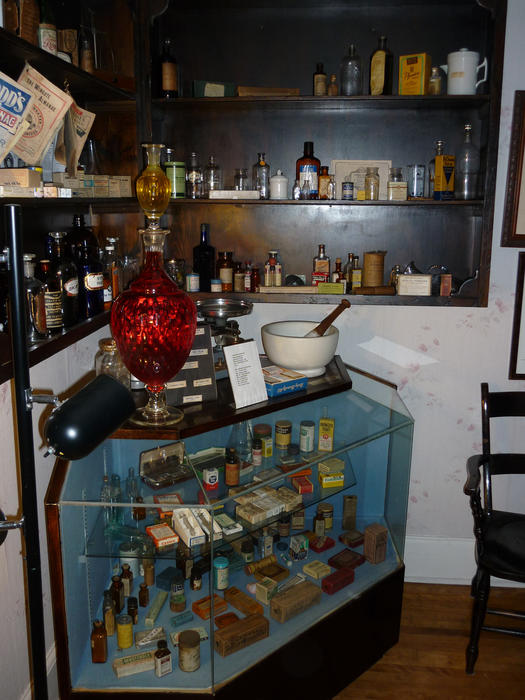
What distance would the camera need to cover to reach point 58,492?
1.53 meters

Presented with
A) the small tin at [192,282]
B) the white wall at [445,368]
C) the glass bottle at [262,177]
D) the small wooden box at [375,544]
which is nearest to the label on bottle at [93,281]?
the white wall at [445,368]

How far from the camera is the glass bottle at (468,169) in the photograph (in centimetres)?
249

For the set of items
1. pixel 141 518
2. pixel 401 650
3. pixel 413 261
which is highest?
pixel 413 261

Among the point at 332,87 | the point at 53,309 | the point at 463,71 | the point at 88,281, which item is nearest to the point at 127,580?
the point at 53,309

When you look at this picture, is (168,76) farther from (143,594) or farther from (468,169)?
(143,594)

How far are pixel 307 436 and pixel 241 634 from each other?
62cm

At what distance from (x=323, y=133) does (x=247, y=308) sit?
881 millimetres

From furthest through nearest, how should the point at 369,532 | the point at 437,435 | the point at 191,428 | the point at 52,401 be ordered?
the point at 437,435, the point at 369,532, the point at 191,428, the point at 52,401

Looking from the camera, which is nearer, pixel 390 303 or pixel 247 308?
pixel 247 308

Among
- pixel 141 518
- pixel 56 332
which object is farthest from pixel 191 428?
pixel 56 332

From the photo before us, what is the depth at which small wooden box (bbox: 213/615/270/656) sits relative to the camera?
170 centimetres

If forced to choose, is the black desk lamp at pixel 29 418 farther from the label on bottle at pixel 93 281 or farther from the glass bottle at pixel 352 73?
the glass bottle at pixel 352 73

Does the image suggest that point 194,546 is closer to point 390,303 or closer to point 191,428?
point 191,428

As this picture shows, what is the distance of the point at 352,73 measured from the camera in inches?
95.9
